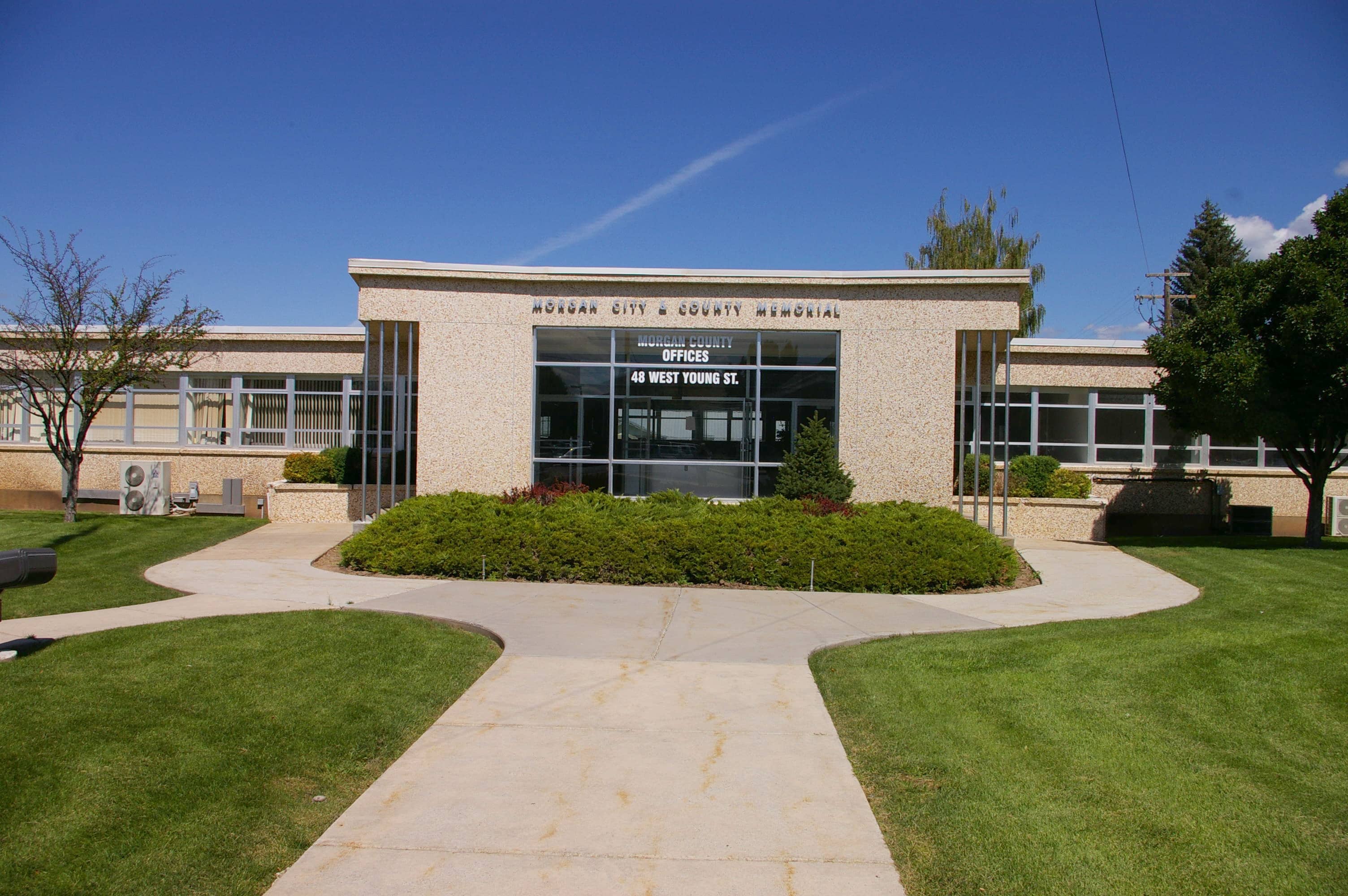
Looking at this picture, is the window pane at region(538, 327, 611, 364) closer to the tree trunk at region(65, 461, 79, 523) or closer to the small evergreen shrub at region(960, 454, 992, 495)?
the small evergreen shrub at region(960, 454, 992, 495)

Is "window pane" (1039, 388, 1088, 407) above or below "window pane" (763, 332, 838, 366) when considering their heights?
below

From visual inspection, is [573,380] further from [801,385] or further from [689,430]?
[801,385]

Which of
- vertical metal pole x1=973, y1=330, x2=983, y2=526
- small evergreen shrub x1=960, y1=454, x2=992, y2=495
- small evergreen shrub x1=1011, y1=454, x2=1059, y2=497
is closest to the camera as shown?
vertical metal pole x1=973, y1=330, x2=983, y2=526

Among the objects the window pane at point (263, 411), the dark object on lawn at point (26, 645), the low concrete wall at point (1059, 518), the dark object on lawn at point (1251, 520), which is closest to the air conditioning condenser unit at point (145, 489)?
the window pane at point (263, 411)

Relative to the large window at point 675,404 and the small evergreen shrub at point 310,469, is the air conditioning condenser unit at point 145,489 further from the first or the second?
the large window at point 675,404

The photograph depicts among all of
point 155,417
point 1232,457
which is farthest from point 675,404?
point 1232,457

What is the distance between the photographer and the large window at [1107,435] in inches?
843

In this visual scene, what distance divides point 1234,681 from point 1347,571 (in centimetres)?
794

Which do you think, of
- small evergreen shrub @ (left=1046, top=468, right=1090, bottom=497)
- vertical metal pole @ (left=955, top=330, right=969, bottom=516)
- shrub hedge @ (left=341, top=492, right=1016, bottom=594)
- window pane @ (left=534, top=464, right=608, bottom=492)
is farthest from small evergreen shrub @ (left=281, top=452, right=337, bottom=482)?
small evergreen shrub @ (left=1046, top=468, right=1090, bottom=497)

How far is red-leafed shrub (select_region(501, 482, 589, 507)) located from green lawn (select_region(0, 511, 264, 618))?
523cm

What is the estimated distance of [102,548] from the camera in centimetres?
1390

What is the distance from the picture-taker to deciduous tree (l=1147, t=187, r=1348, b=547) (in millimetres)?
14602

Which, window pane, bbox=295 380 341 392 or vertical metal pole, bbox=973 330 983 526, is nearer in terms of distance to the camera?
vertical metal pole, bbox=973 330 983 526

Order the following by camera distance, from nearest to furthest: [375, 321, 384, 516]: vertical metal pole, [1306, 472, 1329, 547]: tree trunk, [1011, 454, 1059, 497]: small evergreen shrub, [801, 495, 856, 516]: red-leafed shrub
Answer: [801, 495, 856, 516]: red-leafed shrub → [375, 321, 384, 516]: vertical metal pole → [1306, 472, 1329, 547]: tree trunk → [1011, 454, 1059, 497]: small evergreen shrub
